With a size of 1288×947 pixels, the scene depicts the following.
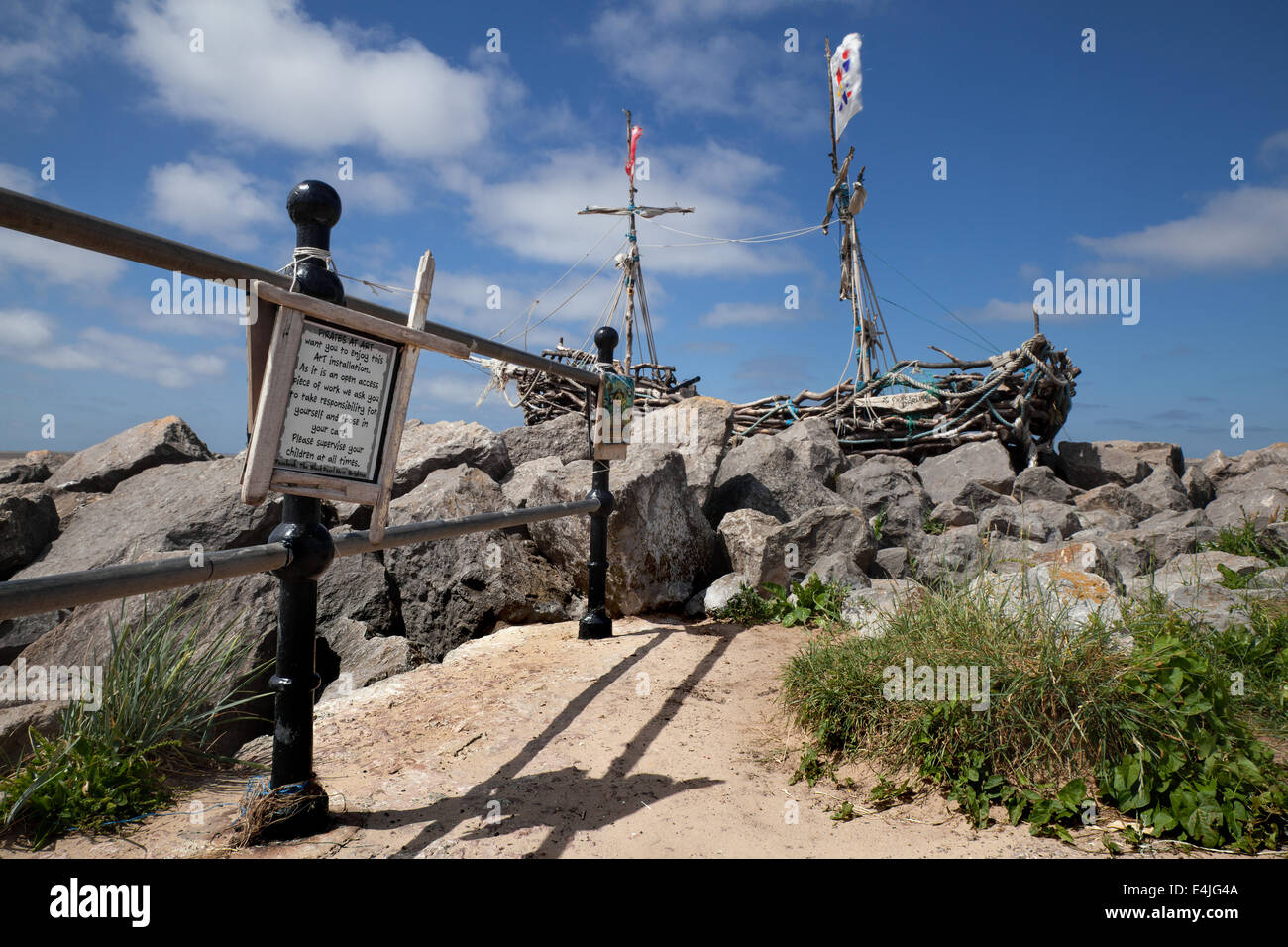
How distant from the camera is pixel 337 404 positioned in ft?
7.63

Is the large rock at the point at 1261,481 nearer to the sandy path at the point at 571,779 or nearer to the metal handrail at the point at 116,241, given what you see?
the sandy path at the point at 571,779

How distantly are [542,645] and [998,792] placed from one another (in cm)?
266

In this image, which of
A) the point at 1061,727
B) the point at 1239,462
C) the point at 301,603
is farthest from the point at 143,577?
the point at 1239,462

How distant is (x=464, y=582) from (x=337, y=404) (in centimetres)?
305

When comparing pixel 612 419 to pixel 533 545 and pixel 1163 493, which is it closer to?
pixel 533 545

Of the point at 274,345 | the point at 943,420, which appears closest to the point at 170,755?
the point at 274,345

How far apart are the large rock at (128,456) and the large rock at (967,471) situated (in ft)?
26.6

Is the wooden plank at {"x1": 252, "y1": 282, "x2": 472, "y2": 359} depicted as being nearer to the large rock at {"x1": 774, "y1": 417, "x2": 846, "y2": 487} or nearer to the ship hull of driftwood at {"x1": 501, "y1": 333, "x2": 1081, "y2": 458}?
the large rock at {"x1": 774, "y1": 417, "x2": 846, "y2": 487}

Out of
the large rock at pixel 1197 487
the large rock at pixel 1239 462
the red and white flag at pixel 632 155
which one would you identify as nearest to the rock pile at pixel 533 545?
the large rock at pixel 1197 487

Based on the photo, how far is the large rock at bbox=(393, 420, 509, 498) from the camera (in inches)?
266

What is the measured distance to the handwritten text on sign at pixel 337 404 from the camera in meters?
2.21
